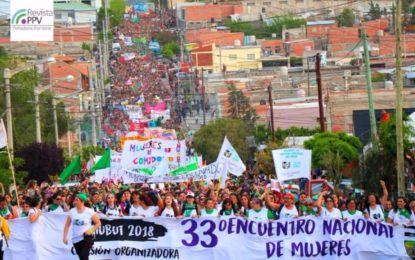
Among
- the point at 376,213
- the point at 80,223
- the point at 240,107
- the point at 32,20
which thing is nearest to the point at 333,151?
the point at 376,213

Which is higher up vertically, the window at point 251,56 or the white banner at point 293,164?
the white banner at point 293,164

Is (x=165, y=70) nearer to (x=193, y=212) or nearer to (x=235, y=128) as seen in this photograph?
(x=235, y=128)

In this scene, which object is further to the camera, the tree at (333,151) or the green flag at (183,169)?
the tree at (333,151)

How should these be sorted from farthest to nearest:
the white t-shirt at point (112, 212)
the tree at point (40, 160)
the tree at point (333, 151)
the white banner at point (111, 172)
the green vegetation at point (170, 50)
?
1. the green vegetation at point (170, 50)
2. the tree at point (40, 160)
3. the tree at point (333, 151)
4. the white banner at point (111, 172)
5. the white t-shirt at point (112, 212)

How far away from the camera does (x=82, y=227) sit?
905 inches

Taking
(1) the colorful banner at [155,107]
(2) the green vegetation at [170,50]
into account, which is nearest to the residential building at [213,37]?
(2) the green vegetation at [170,50]

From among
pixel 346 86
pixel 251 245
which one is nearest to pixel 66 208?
pixel 251 245

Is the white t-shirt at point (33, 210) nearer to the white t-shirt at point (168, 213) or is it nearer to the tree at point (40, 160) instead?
the white t-shirt at point (168, 213)

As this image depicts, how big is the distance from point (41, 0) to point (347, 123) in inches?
799

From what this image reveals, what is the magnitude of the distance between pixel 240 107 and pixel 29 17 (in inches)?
617

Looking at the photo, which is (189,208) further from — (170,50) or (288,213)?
(170,50)

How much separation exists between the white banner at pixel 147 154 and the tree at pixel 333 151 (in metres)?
4.88

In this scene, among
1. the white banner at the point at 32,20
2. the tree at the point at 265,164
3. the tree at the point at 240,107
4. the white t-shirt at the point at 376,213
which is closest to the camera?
the white t-shirt at the point at 376,213

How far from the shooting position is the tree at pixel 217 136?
8344 cm
